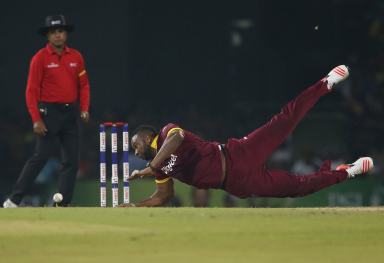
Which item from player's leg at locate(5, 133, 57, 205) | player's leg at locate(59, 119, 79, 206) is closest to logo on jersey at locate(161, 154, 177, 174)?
player's leg at locate(59, 119, 79, 206)

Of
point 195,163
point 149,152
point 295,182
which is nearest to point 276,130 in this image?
point 295,182

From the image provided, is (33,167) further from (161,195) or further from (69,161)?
(161,195)

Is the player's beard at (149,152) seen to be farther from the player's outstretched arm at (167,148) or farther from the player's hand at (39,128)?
the player's hand at (39,128)

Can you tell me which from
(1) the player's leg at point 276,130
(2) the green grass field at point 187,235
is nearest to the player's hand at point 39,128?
(2) the green grass field at point 187,235

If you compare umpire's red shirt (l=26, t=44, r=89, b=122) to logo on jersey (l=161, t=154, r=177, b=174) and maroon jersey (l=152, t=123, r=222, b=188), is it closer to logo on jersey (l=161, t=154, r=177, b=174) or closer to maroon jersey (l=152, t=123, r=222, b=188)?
maroon jersey (l=152, t=123, r=222, b=188)

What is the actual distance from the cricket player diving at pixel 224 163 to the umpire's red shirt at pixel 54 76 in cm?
129

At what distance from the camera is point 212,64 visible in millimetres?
24188

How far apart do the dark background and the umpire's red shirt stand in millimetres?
6252

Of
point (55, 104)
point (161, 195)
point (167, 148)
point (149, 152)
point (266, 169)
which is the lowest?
point (161, 195)

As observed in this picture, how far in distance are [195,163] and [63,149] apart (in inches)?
72.0

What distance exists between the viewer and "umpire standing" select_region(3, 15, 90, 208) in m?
13.8

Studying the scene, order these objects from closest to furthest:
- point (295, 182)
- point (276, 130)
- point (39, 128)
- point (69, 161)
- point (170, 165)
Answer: point (170, 165) < point (295, 182) < point (276, 130) < point (39, 128) < point (69, 161)

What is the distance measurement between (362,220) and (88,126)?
987 cm

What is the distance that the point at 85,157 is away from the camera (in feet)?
68.8
